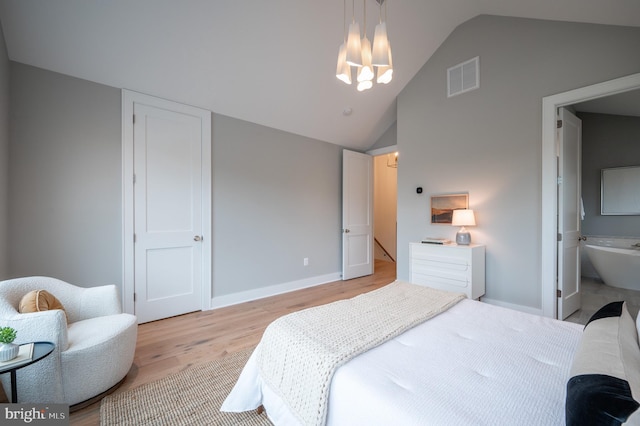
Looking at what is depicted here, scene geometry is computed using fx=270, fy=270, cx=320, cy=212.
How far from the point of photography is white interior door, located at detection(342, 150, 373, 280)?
4656mm

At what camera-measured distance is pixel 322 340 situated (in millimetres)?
1249

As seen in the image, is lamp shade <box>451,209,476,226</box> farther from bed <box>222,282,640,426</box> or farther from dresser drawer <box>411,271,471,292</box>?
bed <box>222,282,640,426</box>

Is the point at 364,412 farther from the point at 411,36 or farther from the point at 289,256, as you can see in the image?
the point at 411,36

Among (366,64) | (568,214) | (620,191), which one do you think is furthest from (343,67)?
(620,191)

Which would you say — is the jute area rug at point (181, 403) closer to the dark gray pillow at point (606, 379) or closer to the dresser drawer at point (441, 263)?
the dark gray pillow at point (606, 379)

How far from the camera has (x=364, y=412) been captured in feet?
3.02

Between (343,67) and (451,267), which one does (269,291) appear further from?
(343,67)

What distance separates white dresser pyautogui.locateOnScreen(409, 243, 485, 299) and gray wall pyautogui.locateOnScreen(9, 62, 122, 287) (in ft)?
11.0

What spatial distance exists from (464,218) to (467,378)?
242 cm

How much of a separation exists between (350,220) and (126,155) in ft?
10.7

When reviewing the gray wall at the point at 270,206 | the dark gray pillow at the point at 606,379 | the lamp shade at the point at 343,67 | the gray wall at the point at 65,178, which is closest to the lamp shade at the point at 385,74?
the lamp shade at the point at 343,67

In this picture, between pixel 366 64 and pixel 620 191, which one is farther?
pixel 620 191

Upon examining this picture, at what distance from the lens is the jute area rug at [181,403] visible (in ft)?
5.06

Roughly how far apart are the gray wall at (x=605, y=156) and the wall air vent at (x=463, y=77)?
2768 mm
